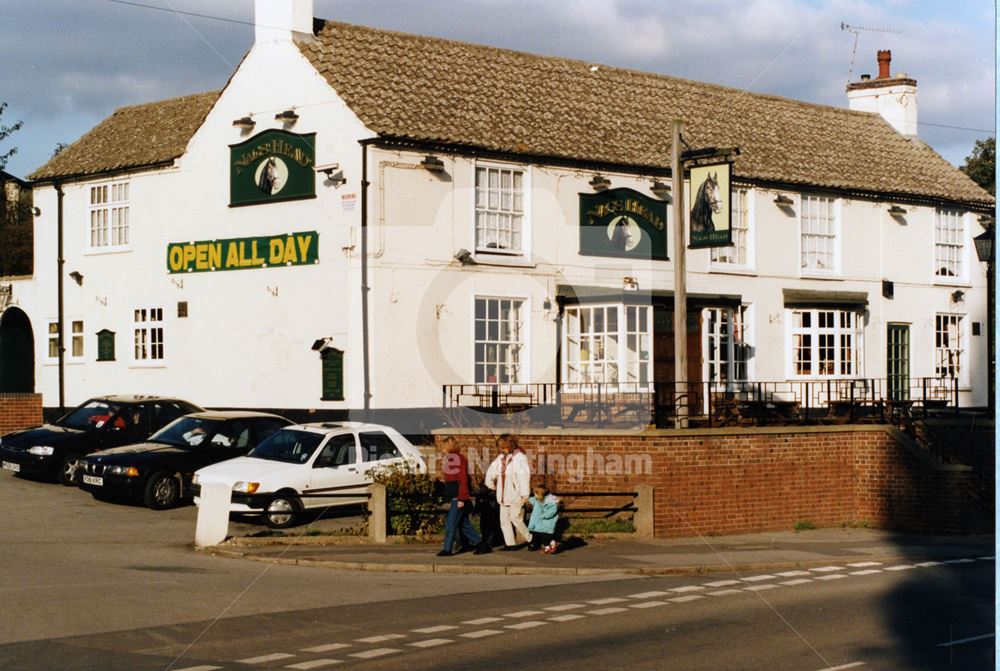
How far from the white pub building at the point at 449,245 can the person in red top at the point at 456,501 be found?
9602 millimetres

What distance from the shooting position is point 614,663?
11.5m

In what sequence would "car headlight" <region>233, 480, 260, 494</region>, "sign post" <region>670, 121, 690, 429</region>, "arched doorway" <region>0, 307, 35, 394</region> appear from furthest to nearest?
"arched doorway" <region>0, 307, 35, 394</region> < "sign post" <region>670, 121, 690, 429</region> < "car headlight" <region>233, 480, 260, 494</region>

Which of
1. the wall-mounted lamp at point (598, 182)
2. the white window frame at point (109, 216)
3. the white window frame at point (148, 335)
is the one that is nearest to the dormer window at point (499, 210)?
the wall-mounted lamp at point (598, 182)

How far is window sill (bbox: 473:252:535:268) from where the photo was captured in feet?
101

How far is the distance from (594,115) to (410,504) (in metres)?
16.0

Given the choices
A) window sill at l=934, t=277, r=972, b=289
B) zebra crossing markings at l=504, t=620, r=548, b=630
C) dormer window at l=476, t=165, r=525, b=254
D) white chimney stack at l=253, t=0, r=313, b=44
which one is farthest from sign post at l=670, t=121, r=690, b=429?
window sill at l=934, t=277, r=972, b=289

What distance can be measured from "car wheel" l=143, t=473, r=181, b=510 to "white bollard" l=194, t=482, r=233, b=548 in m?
3.83

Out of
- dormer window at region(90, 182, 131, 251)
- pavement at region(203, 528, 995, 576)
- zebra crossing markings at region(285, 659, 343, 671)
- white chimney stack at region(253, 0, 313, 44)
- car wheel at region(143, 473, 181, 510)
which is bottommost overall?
pavement at region(203, 528, 995, 576)

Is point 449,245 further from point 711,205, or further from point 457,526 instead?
point 457,526

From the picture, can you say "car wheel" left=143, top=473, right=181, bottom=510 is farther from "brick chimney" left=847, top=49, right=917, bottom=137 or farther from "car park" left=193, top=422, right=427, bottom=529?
"brick chimney" left=847, top=49, right=917, bottom=137

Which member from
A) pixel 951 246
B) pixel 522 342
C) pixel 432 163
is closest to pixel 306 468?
pixel 432 163

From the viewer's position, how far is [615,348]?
3167cm

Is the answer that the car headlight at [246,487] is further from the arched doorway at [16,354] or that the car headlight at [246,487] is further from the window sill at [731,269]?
the arched doorway at [16,354]

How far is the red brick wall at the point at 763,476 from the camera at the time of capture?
23125mm
